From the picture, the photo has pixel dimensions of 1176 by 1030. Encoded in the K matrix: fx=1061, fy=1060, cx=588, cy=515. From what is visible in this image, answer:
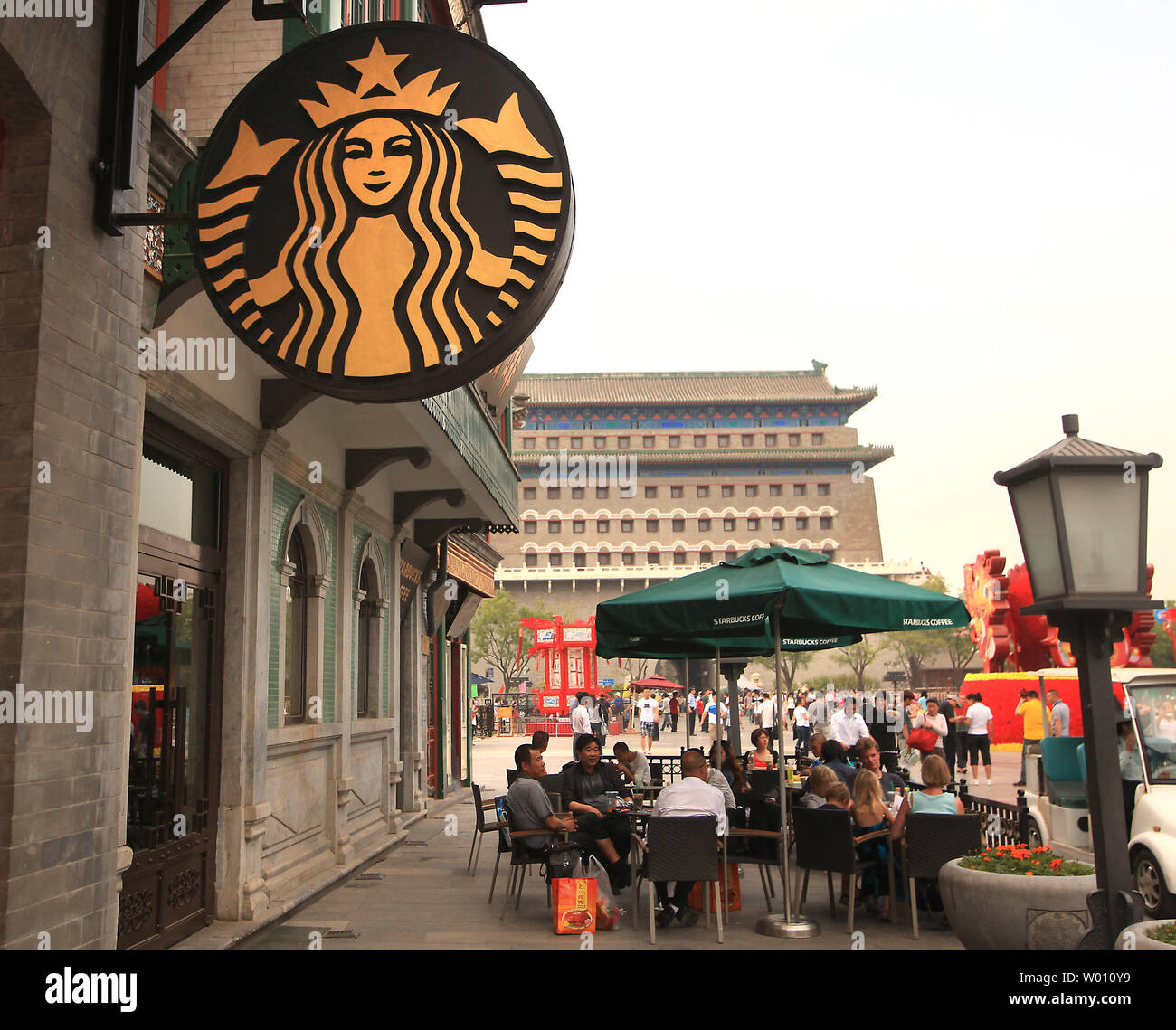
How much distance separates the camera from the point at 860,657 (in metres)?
79.1

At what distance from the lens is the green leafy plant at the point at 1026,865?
6.04 m

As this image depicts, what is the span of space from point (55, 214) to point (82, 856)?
2661 millimetres

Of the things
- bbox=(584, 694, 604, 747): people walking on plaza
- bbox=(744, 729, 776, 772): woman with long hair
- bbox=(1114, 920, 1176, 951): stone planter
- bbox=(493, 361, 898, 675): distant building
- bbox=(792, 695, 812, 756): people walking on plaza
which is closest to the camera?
bbox=(1114, 920, 1176, 951): stone planter

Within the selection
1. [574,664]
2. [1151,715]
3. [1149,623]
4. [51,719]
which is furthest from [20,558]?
[574,664]

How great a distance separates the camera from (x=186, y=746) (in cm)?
738

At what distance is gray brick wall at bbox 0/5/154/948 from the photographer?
4051 millimetres

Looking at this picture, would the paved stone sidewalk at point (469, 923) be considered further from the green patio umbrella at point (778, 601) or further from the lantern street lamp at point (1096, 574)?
the lantern street lamp at point (1096, 574)

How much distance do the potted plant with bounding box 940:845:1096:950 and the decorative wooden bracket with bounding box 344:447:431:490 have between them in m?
6.67

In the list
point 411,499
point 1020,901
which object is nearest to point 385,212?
point 1020,901

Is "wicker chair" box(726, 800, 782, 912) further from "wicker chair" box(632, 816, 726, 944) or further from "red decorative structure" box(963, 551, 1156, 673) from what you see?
"red decorative structure" box(963, 551, 1156, 673)

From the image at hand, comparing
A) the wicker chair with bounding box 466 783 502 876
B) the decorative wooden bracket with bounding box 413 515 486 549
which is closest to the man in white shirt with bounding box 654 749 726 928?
the wicker chair with bounding box 466 783 502 876

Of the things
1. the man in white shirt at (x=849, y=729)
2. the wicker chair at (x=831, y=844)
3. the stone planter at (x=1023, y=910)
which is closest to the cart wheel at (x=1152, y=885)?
the wicker chair at (x=831, y=844)

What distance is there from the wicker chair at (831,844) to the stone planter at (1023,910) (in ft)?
5.86

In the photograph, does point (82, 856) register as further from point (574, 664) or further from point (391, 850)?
point (574, 664)
